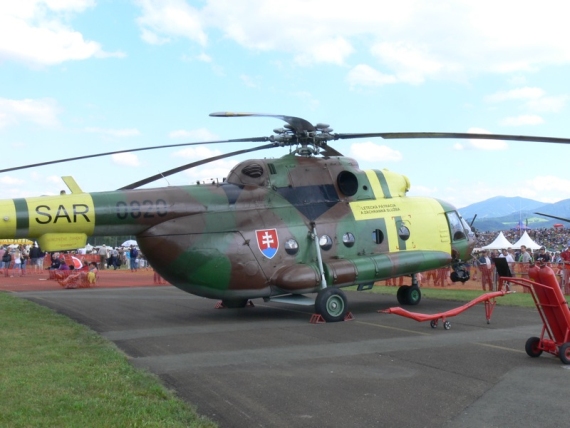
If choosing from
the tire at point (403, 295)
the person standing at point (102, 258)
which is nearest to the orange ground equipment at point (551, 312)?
the tire at point (403, 295)

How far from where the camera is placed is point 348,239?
15680 mm

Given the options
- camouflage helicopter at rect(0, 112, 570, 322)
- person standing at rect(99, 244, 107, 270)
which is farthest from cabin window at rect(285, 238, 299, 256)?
person standing at rect(99, 244, 107, 270)

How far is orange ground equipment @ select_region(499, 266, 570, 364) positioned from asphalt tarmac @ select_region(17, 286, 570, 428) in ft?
0.82

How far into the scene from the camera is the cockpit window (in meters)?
17.6

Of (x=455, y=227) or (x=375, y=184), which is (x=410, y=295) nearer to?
(x=455, y=227)

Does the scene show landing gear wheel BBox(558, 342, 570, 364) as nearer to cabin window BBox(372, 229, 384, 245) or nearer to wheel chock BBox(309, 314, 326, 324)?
wheel chock BBox(309, 314, 326, 324)

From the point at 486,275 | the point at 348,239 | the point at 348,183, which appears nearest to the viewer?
the point at 348,239

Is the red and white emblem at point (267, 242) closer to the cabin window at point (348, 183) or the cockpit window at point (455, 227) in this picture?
the cabin window at point (348, 183)

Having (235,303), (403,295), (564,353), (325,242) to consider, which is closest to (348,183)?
(325,242)

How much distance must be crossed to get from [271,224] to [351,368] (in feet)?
20.5

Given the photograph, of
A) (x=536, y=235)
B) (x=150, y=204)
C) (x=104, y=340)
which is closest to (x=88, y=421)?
(x=104, y=340)

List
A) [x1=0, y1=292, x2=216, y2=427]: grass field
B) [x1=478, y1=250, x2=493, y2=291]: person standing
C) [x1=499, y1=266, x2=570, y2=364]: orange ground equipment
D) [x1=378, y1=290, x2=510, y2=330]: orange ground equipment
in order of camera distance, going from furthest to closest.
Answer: [x1=478, y1=250, x2=493, y2=291]: person standing, [x1=378, y1=290, x2=510, y2=330]: orange ground equipment, [x1=499, y1=266, x2=570, y2=364]: orange ground equipment, [x1=0, y1=292, x2=216, y2=427]: grass field

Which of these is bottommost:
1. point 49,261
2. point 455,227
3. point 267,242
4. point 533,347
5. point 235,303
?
point 533,347

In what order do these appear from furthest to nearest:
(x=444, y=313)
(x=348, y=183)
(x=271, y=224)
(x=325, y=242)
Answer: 1. (x=348, y=183)
2. (x=325, y=242)
3. (x=271, y=224)
4. (x=444, y=313)
